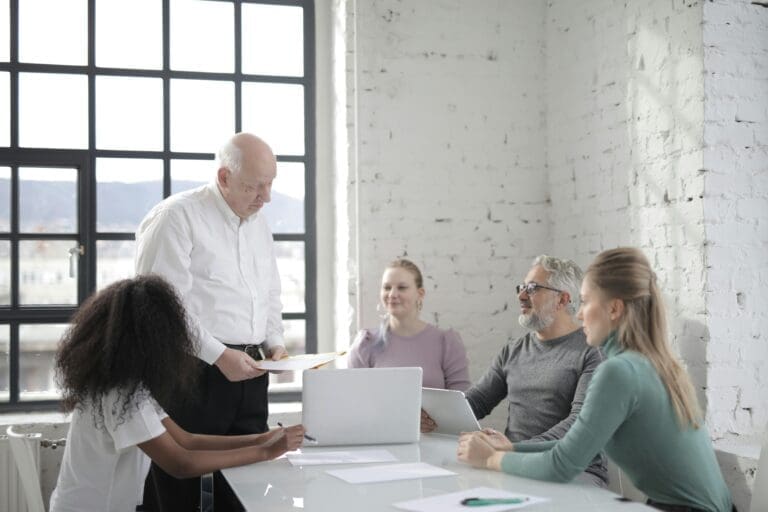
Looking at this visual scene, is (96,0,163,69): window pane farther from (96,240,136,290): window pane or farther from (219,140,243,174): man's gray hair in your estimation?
(219,140,243,174): man's gray hair

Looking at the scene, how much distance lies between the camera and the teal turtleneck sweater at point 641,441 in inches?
88.6

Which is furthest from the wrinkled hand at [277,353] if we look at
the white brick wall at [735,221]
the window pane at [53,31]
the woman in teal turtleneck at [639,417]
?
the window pane at [53,31]

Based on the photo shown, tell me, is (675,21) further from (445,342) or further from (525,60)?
(445,342)

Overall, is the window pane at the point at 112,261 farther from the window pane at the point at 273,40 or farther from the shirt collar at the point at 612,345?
the shirt collar at the point at 612,345

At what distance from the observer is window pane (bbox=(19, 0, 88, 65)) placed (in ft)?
14.5

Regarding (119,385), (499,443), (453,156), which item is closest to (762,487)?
(499,443)

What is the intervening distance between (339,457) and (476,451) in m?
0.42

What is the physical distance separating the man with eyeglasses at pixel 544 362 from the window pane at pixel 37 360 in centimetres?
211

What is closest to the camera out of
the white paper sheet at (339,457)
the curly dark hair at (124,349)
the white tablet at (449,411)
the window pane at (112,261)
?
the curly dark hair at (124,349)

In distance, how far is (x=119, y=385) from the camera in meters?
2.20

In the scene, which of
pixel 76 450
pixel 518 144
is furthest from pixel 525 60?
pixel 76 450

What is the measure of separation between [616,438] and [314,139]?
285 centimetres

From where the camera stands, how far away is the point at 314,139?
4801mm

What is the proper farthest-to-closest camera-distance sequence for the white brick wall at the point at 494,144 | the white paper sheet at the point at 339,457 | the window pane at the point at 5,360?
1. the window pane at the point at 5,360
2. the white brick wall at the point at 494,144
3. the white paper sheet at the point at 339,457
